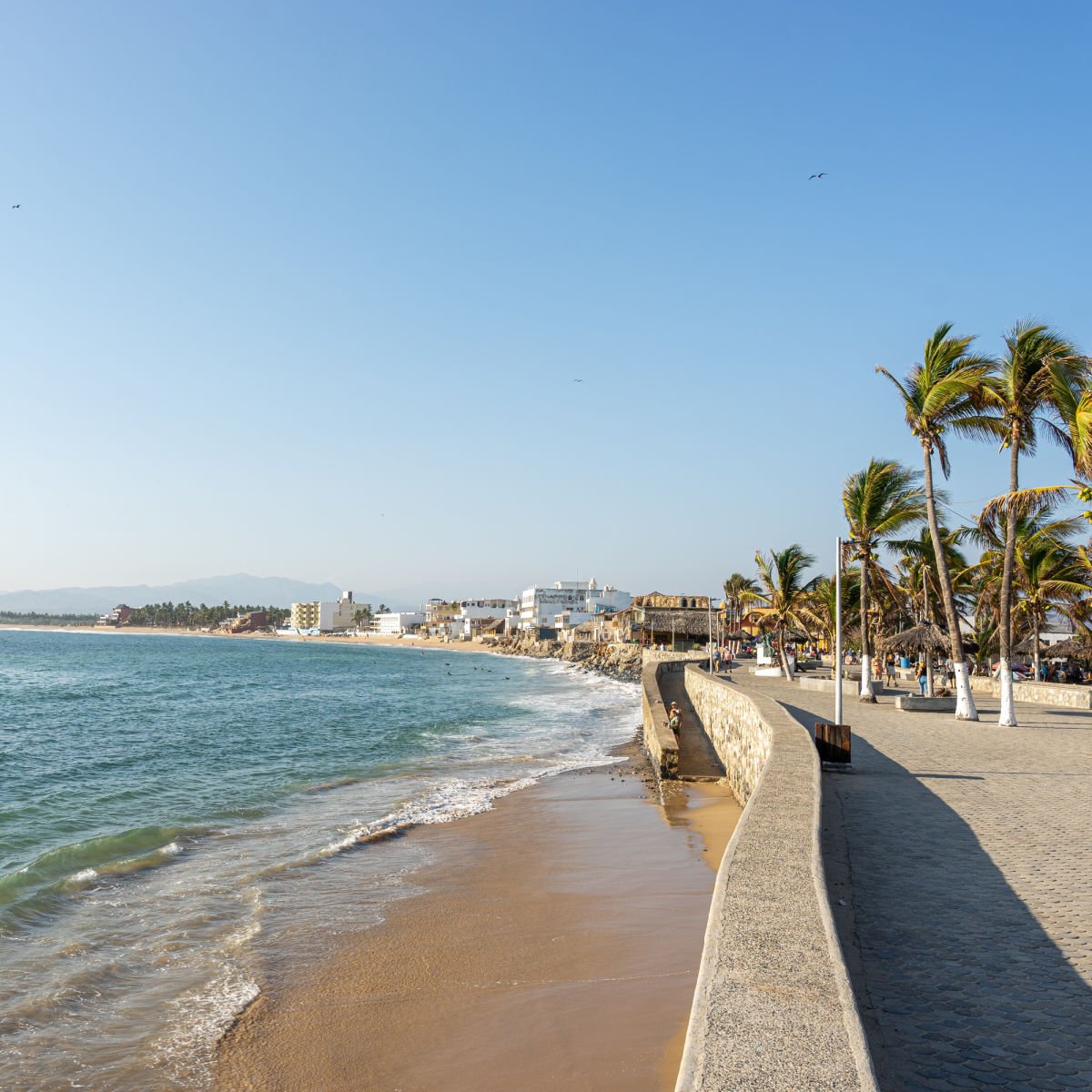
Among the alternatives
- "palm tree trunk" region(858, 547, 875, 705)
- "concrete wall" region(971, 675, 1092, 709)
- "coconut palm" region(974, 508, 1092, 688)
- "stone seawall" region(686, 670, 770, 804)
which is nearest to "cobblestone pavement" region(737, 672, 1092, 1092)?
"stone seawall" region(686, 670, 770, 804)

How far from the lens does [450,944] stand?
8.72 metres

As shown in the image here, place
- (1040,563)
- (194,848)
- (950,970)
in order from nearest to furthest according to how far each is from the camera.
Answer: (950,970) → (194,848) → (1040,563)

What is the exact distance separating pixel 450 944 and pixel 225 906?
304cm

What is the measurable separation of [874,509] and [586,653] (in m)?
79.9

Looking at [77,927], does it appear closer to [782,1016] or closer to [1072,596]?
[782,1016]

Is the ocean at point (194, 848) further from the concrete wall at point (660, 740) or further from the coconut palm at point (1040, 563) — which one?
the coconut palm at point (1040, 563)

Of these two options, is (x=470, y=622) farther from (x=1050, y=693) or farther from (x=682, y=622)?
(x=1050, y=693)

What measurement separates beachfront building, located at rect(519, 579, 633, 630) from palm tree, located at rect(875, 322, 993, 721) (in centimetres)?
13787

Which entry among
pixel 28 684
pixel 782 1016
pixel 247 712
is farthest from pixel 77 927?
pixel 28 684

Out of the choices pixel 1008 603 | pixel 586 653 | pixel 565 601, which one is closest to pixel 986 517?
pixel 1008 603

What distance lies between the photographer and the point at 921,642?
2505cm

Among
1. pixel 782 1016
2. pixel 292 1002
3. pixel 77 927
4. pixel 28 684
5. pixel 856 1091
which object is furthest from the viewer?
pixel 28 684

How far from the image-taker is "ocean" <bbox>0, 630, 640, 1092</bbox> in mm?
7230

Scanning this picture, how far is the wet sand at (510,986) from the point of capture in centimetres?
608
